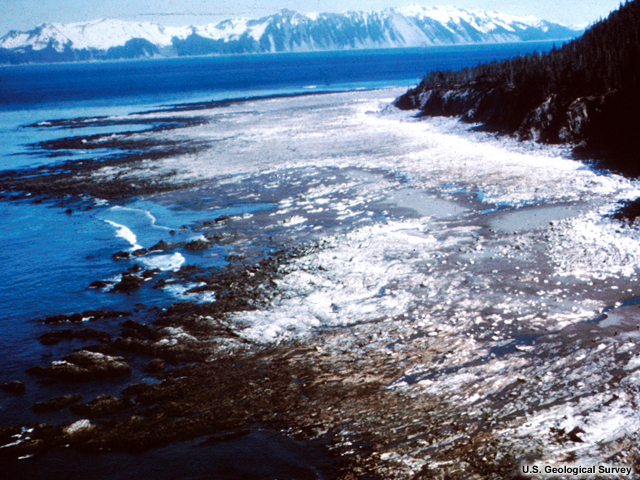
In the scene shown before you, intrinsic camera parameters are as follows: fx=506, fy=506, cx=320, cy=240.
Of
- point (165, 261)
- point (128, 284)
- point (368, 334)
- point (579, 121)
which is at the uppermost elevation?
point (579, 121)

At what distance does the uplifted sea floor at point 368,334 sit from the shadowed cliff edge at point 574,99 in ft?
14.3

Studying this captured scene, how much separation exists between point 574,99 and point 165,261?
93.8 feet

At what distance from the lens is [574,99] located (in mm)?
33219

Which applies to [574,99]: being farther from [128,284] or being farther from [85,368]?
[85,368]

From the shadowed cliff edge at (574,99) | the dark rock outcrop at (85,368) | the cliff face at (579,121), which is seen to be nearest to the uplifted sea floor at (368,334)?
the dark rock outcrop at (85,368)

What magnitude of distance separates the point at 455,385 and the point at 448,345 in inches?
64.0

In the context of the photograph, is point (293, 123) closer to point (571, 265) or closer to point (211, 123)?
point (211, 123)

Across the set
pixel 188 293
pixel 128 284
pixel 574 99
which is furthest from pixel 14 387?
pixel 574 99

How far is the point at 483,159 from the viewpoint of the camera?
1163 inches

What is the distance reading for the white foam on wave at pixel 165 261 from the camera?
18.0 m

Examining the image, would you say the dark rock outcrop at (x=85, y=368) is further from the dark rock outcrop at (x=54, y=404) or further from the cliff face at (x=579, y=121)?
the cliff face at (x=579, y=121)

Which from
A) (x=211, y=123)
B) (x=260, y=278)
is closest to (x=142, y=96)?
(x=211, y=123)

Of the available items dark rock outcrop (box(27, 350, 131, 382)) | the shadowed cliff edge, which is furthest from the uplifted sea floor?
the shadowed cliff edge

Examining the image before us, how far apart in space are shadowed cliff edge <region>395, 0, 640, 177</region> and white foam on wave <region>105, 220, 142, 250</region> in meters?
22.7
